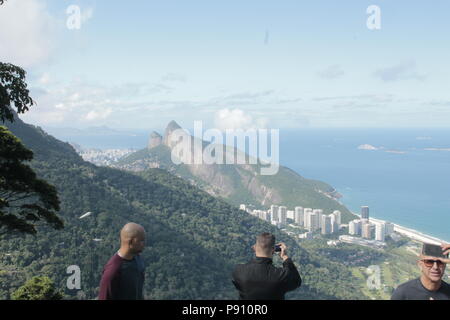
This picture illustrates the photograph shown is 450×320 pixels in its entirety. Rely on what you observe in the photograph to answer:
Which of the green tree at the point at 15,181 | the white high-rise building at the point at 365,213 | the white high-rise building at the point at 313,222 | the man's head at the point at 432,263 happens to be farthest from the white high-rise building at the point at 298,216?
the man's head at the point at 432,263

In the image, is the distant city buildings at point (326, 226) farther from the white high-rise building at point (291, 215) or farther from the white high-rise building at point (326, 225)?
the white high-rise building at point (291, 215)

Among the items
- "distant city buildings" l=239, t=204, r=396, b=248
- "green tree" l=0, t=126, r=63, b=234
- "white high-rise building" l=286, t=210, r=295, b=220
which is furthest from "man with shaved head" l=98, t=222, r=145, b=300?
"white high-rise building" l=286, t=210, r=295, b=220

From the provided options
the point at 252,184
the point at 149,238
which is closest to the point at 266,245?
the point at 149,238
